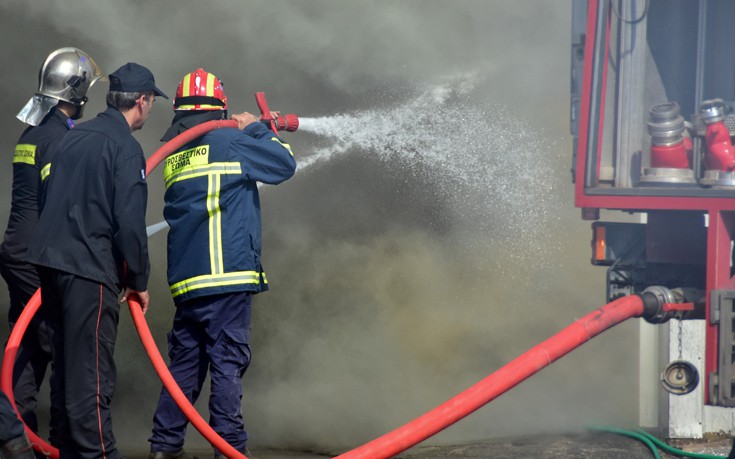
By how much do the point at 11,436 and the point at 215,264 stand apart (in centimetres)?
121

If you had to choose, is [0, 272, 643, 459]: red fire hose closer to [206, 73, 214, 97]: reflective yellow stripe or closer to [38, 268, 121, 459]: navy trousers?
[38, 268, 121, 459]: navy trousers

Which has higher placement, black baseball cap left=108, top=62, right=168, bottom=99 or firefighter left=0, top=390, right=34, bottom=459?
black baseball cap left=108, top=62, right=168, bottom=99

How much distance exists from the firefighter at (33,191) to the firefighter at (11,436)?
1178mm

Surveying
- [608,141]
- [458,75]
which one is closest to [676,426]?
[608,141]

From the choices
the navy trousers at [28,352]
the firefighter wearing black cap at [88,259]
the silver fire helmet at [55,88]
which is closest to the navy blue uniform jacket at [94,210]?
the firefighter wearing black cap at [88,259]

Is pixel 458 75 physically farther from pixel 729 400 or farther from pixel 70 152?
pixel 70 152

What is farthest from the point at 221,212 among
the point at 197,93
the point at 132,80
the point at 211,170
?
the point at 132,80

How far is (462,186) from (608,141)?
2778mm

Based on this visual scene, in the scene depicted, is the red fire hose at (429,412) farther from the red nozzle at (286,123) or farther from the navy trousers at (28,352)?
the red nozzle at (286,123)

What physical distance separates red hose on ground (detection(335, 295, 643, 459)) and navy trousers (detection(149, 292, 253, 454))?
1.79ft

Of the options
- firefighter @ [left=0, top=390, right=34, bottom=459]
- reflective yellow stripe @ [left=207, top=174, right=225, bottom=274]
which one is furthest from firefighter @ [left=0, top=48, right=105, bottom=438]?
firefighter @ [left=0, top=390, right=34, bottom=459]

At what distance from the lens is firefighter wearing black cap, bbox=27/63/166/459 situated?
149 inches

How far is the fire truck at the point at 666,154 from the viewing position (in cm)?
486

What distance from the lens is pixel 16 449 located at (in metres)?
3.64
